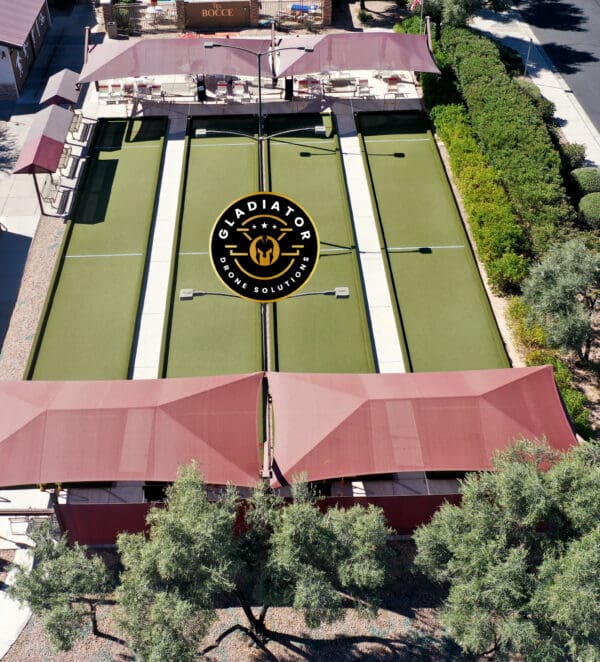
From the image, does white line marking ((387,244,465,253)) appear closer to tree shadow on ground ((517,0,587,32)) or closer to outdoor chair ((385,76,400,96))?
outdoor chair ((385,76,400,96))

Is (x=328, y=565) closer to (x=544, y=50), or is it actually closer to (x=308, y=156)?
(x=308, y=156)

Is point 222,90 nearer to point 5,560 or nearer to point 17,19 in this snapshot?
point 17,19

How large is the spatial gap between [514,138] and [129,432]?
900 inches

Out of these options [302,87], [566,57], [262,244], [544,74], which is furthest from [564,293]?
[566,57]

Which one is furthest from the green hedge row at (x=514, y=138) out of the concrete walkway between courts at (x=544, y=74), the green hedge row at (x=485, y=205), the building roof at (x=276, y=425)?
the building roof at (x=276, y=425)

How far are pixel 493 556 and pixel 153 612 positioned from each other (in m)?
8.23

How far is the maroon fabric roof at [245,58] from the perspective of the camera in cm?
3909

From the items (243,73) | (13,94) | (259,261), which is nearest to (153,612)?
(259,261)

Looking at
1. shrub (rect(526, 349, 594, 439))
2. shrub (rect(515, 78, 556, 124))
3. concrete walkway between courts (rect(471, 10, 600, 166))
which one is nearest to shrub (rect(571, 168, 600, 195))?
concrete walkway between courts (rect(471, 10, 600, 166))

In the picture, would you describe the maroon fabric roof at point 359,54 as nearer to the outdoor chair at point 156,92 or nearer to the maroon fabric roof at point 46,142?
the outdoor chair at point 156,92

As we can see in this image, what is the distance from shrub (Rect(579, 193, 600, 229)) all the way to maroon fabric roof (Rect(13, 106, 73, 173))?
79.7ft

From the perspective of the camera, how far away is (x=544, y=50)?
47.3 meters

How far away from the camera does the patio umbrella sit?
3819 cm

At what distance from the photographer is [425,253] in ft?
103
